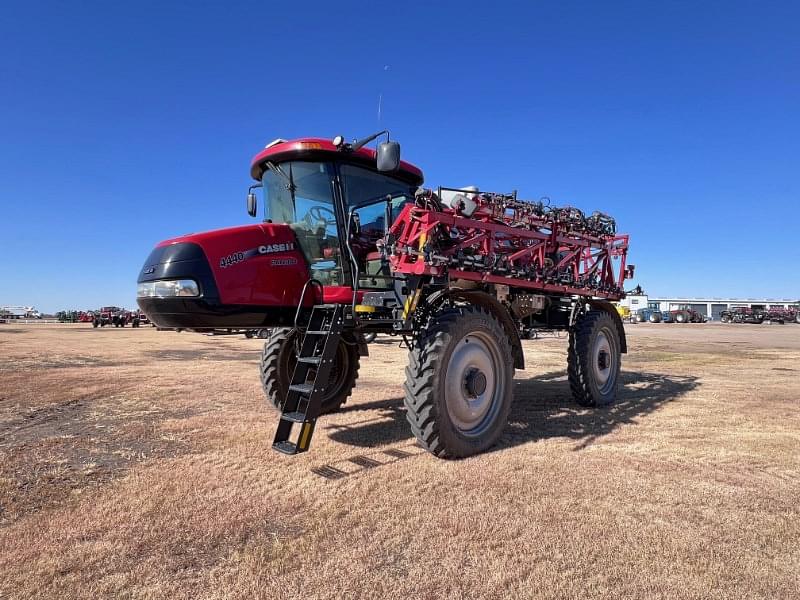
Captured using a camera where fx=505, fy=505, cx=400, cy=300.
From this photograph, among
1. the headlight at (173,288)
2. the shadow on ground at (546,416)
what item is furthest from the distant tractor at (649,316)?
the headlight at (173,288)

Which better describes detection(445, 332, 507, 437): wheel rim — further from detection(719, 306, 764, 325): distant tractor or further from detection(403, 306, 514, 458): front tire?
detection(719, 306, 764, 325): distant tractor

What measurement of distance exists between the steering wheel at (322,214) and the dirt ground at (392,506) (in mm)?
2255

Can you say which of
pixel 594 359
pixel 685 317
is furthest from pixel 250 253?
pixel 685 317

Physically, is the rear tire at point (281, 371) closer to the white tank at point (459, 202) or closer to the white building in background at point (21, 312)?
the white tank at point (459, 202)

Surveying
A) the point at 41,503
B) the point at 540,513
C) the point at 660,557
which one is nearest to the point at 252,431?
the point at 41,503

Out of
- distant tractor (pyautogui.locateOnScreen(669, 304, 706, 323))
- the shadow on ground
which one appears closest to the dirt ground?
the shadow on ground

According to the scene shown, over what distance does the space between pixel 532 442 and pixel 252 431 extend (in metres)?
2.92

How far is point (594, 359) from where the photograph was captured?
291 inches

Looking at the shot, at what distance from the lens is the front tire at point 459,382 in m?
4.41

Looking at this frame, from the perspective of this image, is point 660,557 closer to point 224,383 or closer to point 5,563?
point 5,563

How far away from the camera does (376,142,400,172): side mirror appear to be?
436cm

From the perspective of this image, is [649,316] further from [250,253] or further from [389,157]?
[250,253]

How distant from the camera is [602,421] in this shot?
609cm

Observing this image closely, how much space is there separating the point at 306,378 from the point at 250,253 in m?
1.26
